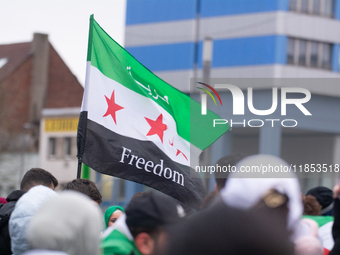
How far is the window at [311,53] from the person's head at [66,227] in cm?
2732

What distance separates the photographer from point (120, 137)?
6.25 meters

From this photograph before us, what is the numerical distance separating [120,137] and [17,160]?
1499 inches

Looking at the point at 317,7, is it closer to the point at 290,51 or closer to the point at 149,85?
the point at 290,51

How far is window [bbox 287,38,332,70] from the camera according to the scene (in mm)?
29297

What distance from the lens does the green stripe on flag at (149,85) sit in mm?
6441

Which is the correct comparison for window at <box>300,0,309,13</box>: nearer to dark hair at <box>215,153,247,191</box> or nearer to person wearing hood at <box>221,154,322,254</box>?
dark hair at <box>215,153,247,191</box>

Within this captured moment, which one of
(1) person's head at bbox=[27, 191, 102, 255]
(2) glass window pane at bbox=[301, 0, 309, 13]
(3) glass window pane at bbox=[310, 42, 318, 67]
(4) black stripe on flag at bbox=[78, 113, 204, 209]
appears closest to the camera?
(1) person's head at bbox=[27, 191, 102, 255]

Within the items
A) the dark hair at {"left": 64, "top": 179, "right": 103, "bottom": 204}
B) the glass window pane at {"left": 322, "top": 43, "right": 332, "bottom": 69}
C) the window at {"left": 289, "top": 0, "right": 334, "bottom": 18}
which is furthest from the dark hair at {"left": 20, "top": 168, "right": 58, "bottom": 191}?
the glass window pane at {"left": 322, "top": 43, "right": 332, "bottom": 69}

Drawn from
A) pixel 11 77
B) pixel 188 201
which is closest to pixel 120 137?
pixel 188 201

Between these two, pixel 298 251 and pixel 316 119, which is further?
pixel 316 119

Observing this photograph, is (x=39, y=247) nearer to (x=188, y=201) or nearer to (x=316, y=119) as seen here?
(x=188, y=201)

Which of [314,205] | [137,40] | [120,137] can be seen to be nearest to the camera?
[314,205]

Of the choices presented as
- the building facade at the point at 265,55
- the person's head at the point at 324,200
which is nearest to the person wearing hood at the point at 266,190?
the person's head at the point at 324,200

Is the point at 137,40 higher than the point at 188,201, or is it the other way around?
the point at 137,40
